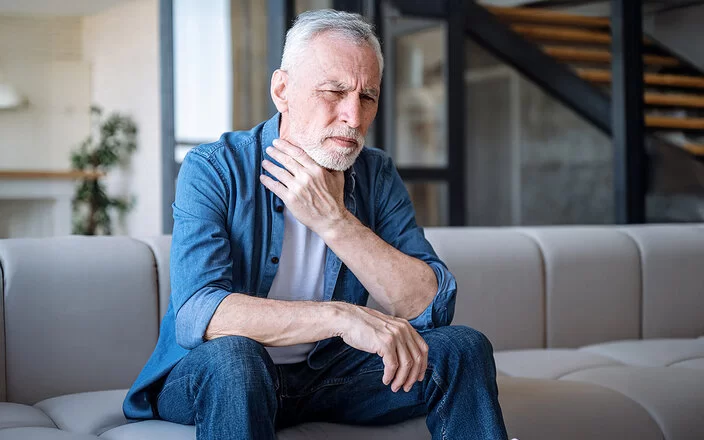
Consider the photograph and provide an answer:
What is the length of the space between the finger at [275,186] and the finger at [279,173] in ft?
0.04

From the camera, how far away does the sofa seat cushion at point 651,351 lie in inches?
102

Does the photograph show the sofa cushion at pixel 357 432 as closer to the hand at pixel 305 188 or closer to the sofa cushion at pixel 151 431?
the sofa cushion at pixel 151 431

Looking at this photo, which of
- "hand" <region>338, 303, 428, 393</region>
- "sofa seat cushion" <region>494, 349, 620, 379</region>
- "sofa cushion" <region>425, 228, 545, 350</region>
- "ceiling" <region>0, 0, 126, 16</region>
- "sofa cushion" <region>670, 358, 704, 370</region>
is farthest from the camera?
"ceiling" <region>0, 0, 126, 16</region>

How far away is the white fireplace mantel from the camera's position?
530 centimetres

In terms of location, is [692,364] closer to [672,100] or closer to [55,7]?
[672,100]

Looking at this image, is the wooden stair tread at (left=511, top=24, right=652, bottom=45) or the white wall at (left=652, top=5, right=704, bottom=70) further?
the white wall at (left=652, top=5, right=704, bottom=70)

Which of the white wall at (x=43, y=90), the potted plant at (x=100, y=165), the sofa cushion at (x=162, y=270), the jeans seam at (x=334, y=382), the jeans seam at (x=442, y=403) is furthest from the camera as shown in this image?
Result: the potted plant at (x=100, y=165)

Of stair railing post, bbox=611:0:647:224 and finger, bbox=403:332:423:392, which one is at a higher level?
stair railing post, bbox=611:0:647:224

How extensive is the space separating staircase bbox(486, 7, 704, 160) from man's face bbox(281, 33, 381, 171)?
12.5 feet

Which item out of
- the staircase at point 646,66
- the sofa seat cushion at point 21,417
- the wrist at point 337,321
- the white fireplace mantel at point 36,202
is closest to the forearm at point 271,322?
the wrist at point 337,321

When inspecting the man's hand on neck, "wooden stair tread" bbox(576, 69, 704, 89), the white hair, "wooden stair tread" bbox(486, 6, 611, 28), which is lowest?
the man's hand on neck

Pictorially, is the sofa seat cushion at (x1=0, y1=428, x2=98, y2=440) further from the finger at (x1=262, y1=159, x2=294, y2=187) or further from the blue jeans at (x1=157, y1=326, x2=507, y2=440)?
the finger at (x1=262, y1=159, x2=294, y2=187)

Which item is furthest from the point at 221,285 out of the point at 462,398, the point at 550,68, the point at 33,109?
the point at 33,109

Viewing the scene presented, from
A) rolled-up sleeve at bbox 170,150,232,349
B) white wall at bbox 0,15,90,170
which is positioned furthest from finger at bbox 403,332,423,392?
white wall at bbox 0,15,90,170
